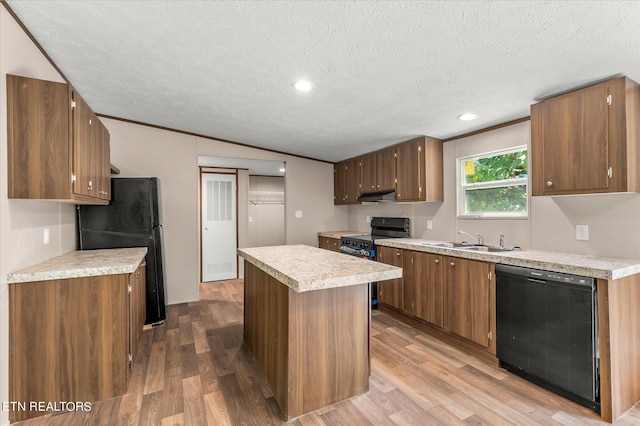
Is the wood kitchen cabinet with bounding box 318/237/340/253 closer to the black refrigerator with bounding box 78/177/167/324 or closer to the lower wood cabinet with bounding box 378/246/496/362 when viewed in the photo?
the lower wood cabinet with bounding box 378/246/496/362

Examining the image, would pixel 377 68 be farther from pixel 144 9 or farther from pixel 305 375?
pixel 305 375

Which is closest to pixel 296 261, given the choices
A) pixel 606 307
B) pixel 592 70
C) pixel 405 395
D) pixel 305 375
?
pixel 305 375

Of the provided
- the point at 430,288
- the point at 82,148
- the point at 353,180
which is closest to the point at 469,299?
the point at 430,288

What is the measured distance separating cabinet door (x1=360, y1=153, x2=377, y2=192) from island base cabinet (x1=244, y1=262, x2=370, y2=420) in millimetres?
2652

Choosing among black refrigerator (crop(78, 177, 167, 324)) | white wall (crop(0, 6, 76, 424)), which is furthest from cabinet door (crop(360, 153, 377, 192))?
white wall (crop(0, 6, 76, 424))

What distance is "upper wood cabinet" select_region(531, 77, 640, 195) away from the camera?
6.57 ft

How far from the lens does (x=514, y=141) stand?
2.97 meters

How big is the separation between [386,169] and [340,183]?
1281mm

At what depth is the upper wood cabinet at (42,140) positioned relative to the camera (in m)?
1.80

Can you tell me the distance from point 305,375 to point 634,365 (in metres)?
2.21

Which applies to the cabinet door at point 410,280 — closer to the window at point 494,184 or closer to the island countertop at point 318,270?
the window at point 494,184

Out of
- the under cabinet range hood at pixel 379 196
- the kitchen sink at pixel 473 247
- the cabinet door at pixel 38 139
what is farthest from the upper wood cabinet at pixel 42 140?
the under cabinet range hood at pixel 379 196

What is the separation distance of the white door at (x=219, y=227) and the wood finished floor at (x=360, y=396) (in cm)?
264

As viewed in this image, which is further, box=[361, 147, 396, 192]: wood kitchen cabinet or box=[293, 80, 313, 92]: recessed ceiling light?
box=[361, 147, 396, 192]: wood kitchen cabinet
